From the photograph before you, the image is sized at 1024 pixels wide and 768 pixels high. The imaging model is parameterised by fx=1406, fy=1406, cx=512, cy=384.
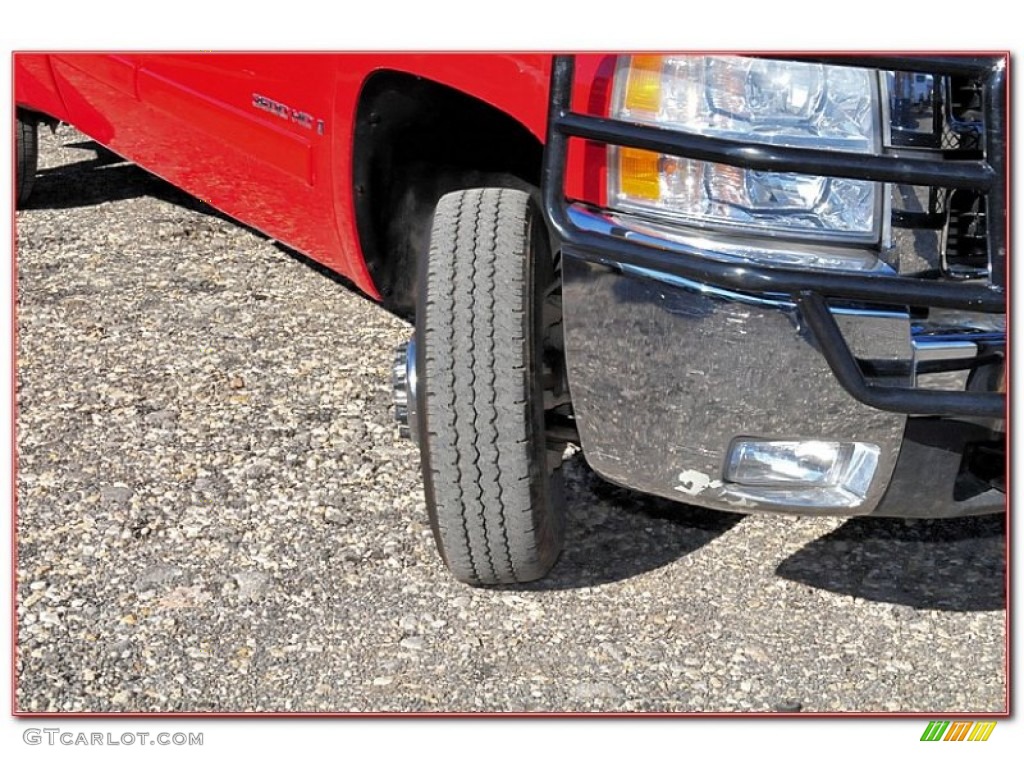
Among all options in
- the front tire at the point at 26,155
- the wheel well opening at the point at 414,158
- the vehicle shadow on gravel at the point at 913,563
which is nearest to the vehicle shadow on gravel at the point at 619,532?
the vehicle shadow on gravel at the point at 913,563

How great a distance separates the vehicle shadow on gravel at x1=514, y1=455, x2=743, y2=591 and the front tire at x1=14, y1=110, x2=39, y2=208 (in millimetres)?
2821

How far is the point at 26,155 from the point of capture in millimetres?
5133

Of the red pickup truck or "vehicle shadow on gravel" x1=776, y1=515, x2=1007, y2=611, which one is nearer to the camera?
the red pickup truck

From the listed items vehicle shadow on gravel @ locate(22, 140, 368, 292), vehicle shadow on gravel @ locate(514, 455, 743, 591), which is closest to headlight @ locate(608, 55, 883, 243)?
vehicle shadow on gravel @ locate(514, 455, 743, 591)

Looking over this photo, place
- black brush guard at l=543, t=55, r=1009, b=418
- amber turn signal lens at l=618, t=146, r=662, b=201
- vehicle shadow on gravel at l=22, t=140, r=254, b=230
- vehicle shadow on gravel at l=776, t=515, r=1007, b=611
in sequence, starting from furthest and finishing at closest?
vehicle shadow on gravel at l=22, t=140, r=254, b=230, vehicle shadow on gravel at l=776, t=515, r=1007, b=611, amber turn signal lens at l=618, t=146, r=662, b=201, black brush guard at l=543, t=55, r=1009, b=418

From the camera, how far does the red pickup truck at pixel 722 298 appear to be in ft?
7.07

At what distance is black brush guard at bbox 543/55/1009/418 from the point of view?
6.93 feet

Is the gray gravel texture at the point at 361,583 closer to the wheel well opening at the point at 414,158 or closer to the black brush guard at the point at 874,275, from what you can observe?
the wheel well opening at the point at 414,158

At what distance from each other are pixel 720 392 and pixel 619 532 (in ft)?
2.90

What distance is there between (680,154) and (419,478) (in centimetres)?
132

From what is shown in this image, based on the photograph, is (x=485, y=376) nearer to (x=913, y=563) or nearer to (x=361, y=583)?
(x=361, y=583)

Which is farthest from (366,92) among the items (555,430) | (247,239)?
(247,239)

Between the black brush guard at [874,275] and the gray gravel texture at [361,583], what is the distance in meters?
0.69

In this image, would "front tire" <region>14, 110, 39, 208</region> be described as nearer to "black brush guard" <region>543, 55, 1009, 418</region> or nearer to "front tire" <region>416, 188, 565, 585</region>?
"front tire" <region>416, 188, 565, 585</region>
